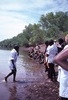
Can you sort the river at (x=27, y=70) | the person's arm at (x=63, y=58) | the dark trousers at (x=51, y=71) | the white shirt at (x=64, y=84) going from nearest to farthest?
the person's arm at (x=63, y=58)
the white shirt at (x=64, y=84)
the dark trousers at (x=51, y=71)
the river at (x=27, y=70)

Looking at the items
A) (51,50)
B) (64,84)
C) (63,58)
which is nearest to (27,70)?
(51,50)

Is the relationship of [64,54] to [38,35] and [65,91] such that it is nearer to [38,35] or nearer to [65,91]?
[65,91]

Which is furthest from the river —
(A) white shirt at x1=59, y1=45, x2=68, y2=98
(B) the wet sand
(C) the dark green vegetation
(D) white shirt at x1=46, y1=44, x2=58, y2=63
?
(C) the dark green vegetation

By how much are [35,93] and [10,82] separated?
103 inches

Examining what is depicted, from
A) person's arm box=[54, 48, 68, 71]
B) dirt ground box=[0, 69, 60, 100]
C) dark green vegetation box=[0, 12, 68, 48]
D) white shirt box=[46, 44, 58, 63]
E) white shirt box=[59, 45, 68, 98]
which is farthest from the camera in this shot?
dark green vegetation box=[0, 12, 68, 48]

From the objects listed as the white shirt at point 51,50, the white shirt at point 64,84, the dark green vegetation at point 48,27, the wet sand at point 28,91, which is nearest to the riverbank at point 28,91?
the wet sand at point 28,91

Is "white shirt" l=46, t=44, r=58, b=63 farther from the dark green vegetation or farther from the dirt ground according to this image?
the dark green vegetation

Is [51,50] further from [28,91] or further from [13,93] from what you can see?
[13,93]

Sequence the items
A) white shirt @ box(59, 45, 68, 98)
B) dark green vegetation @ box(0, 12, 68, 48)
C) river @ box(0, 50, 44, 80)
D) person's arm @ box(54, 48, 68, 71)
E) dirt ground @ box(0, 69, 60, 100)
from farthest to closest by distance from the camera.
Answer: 1. dark green vegetation @ box(0, 12, 68, 48)
2. river @ box(0, 50, 44, 80)
3. dirt ground @ box(0, 69, 60, 100)
4. white shirt @ box(59, 45, 68, 98)
5. person's arm @ box(54, 48, 68, 71)

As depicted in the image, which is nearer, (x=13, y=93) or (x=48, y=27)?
(x=13, y=93)

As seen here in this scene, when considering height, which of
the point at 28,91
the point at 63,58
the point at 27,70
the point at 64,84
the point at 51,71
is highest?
the point at 63,58

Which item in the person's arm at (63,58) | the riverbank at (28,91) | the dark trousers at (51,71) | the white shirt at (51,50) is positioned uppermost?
the person's arm at (63,58)

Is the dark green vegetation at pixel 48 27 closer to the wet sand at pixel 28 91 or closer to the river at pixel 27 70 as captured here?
the river at pixel 27 70

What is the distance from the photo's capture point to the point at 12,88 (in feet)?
32.4
